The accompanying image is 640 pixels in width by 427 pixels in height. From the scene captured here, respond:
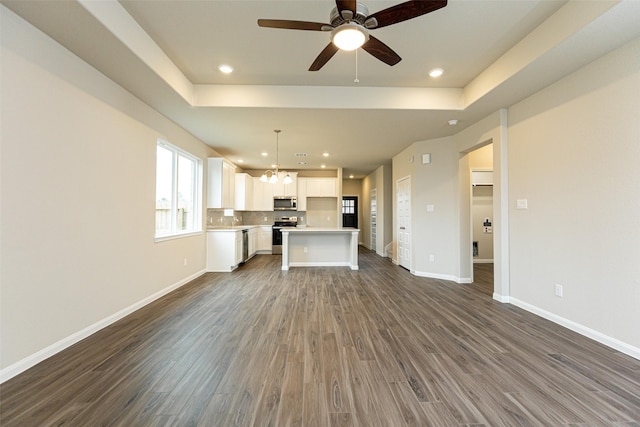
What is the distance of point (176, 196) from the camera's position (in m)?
4.43

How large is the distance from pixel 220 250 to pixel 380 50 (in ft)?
15.7

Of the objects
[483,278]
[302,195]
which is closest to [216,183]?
[302,195]

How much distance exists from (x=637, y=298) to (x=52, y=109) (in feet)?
17.1

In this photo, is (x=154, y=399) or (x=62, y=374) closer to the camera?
(x=154, y=399)

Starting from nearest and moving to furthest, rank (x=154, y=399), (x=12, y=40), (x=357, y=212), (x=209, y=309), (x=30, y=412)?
(x=30, y=412) < (x=154, y=399) < (x=12, y=40) < (x=209, y=309) < (x=357, y=212)

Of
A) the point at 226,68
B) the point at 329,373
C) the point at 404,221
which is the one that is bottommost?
the point at 329,373

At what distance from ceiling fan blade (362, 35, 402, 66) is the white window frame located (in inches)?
130

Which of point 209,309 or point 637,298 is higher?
point 637,298

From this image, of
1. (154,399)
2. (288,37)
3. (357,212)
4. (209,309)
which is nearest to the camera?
(154,399)

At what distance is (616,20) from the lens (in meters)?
2.00

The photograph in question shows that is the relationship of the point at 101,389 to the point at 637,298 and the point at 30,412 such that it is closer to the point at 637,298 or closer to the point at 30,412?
the point at 30,412

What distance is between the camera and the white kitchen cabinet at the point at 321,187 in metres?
8.43

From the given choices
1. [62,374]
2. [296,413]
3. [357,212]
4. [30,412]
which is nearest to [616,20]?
[296,413]

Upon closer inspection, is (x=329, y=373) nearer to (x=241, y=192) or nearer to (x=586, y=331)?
(x=586, y=331)
